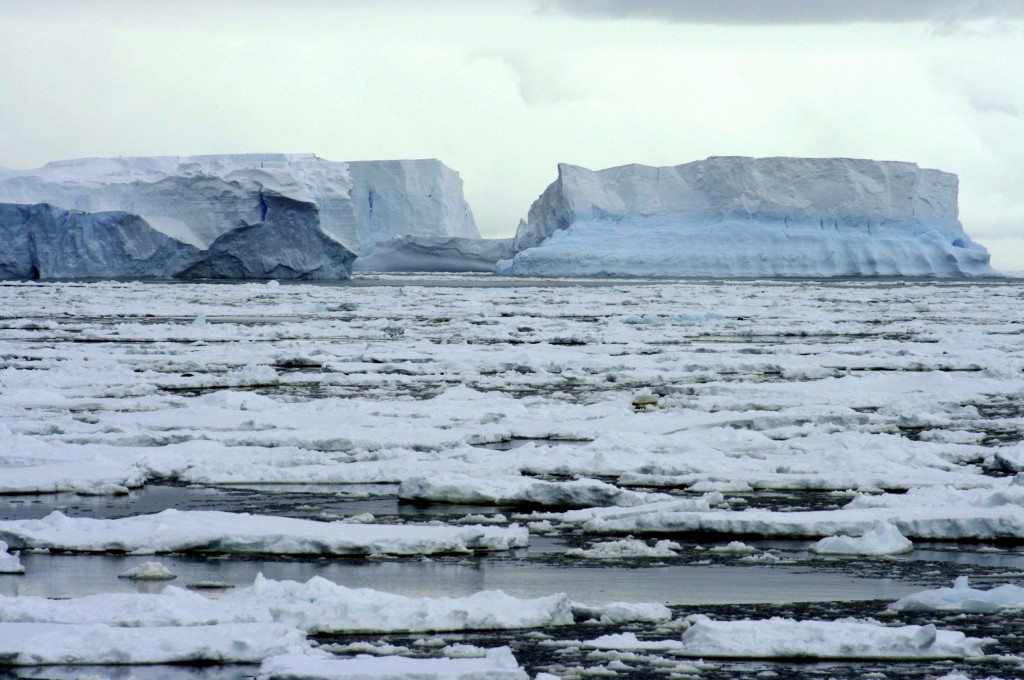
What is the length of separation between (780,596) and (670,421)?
3.41 m

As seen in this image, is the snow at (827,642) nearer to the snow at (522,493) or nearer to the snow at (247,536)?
the snow at (247,536)

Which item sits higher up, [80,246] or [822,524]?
[80,246]

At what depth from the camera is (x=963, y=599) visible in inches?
131

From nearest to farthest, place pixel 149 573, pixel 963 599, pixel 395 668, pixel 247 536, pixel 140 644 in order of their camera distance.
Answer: pixel 395 668 < pixel 140 644 < pixel 963 599 < pixel 149 573 < pixel 247 536

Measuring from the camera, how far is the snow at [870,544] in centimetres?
406

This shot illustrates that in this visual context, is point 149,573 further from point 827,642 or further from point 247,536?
point 827,642

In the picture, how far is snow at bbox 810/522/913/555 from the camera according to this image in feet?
13.3

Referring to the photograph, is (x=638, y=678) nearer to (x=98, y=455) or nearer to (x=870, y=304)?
(x=98, y=455)

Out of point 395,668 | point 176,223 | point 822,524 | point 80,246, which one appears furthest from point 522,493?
point 80,246

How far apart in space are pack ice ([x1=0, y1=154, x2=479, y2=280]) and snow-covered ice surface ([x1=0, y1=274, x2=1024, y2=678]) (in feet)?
68.0

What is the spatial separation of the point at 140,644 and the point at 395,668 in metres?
0.64

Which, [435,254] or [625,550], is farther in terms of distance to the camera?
[435,254]

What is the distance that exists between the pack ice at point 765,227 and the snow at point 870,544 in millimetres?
37294

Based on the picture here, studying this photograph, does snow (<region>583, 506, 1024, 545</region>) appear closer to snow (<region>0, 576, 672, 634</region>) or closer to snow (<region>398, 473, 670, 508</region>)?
snow (<region>398, 473, 670, 508</region>)
